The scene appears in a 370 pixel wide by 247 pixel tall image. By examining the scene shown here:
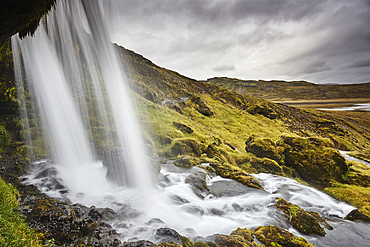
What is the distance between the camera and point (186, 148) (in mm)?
16594

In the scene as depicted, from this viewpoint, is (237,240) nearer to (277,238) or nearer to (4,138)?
(277,238)

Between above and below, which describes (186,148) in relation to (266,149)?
above

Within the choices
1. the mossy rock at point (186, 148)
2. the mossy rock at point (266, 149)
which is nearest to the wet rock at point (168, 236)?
the mossy rock at point (186, 148)

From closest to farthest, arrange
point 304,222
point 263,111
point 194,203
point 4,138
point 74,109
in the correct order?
point 304,222 < point 194,203 < point 4,138 < point 74,109 < point 263,111

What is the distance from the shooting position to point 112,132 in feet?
→ 53.2

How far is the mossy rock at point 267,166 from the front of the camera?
49.2ft

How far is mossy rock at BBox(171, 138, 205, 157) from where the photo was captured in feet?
54.1

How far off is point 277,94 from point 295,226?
203989 mm

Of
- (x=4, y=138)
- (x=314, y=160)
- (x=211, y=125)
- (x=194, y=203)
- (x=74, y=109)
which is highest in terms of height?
(x=74, y=109)

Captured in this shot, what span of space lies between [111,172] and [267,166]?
14557 millimetres

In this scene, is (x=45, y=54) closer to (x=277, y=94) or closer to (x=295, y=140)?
(x=295, y=140)

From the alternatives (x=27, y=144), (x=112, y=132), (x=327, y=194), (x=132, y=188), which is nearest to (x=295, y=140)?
(x=327, y=194)

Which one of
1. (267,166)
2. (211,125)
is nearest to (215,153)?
(267,166)

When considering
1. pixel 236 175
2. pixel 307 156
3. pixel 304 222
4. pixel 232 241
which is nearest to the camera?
pixel 232 241
